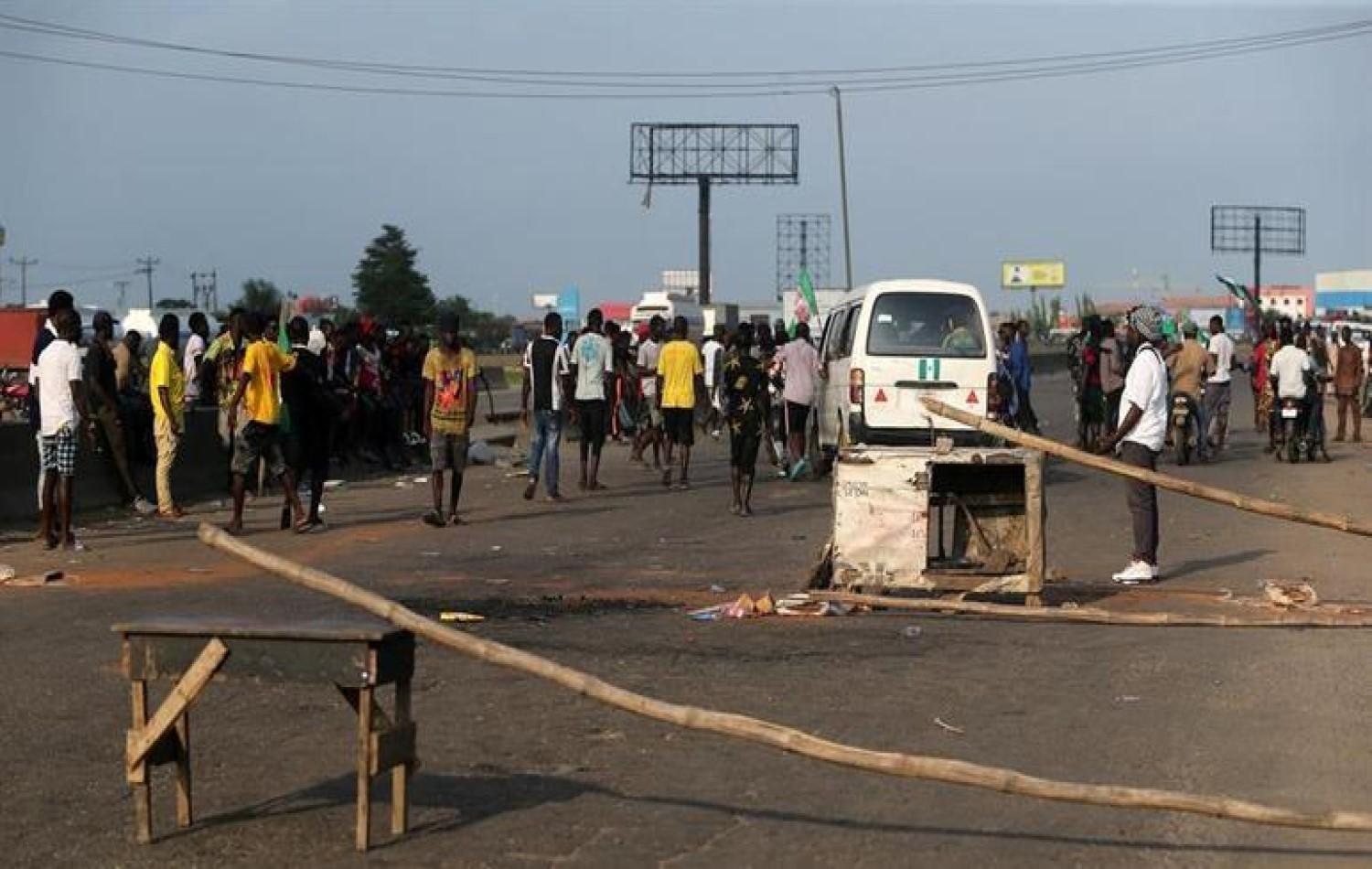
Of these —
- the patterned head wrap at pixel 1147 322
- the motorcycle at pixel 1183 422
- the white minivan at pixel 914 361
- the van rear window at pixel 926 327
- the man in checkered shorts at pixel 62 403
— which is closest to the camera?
the patterned head wrap at pixel 1147 322

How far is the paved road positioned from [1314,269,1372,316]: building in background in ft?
517

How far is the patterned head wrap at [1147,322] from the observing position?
42.5 feet

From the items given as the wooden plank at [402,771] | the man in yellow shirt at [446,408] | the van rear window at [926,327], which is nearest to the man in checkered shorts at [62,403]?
the man in yellow shirt at [446,408]

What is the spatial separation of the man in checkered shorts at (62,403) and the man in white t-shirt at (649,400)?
795 cm

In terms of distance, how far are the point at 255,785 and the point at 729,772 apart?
1.80 m

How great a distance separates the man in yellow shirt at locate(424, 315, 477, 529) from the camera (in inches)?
617

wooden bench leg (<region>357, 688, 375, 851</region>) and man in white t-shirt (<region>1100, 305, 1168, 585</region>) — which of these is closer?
wooden bench leg (<region>357, 688, 375, 851</region>)

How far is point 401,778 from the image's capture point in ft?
19.2

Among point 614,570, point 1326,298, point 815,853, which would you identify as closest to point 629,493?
point 614,570

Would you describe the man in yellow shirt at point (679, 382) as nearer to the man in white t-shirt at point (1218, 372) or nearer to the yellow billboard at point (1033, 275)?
the man in white t-shirt at point (1218, 372)

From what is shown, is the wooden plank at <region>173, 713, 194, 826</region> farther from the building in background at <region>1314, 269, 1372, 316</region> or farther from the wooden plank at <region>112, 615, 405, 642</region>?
the building in background at <region>1314, 269, 1372, 316</region>

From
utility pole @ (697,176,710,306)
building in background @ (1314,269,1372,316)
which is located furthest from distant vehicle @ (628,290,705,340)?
building in background @ (1314,269,1372,316)

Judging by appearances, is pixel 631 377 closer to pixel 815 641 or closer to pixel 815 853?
pixel 815 641

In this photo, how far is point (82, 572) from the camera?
12.5 m
